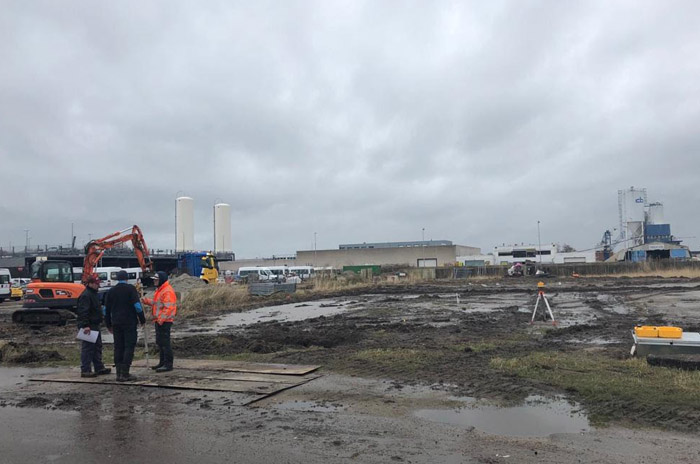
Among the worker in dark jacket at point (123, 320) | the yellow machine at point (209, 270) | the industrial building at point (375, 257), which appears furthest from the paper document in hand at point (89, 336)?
the industrial building at point (375, 257)

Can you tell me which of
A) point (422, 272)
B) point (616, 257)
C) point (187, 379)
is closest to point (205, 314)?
point (187, 379)

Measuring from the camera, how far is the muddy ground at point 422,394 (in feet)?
19.4

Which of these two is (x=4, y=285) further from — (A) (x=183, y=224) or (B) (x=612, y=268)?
(B) (x=612, y=268)

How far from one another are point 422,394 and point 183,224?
73152 millimetres

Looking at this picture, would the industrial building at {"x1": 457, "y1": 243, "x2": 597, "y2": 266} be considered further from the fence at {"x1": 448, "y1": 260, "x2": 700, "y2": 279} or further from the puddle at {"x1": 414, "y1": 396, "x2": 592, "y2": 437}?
the puddle at {"x1": 414, "y1": 396, "x2": 592, "y2": 437}

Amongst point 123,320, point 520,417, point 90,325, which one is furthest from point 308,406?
point 90,325

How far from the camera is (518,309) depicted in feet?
76.5

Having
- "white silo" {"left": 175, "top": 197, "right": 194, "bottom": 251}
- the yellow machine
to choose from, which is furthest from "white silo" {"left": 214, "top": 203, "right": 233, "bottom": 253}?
the yellow machine

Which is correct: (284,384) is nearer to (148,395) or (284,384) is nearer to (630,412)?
(148,395)

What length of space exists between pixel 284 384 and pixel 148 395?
2.13 meters

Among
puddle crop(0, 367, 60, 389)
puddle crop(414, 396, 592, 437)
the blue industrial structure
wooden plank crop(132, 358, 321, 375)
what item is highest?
the blue industrial structure

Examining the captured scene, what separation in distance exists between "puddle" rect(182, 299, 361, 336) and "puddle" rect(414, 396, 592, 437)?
1248cm

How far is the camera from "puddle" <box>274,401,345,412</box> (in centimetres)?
757

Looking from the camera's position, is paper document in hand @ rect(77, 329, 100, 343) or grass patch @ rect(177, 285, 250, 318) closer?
paper document in hand @ rect(77, 329, 100, 343)
